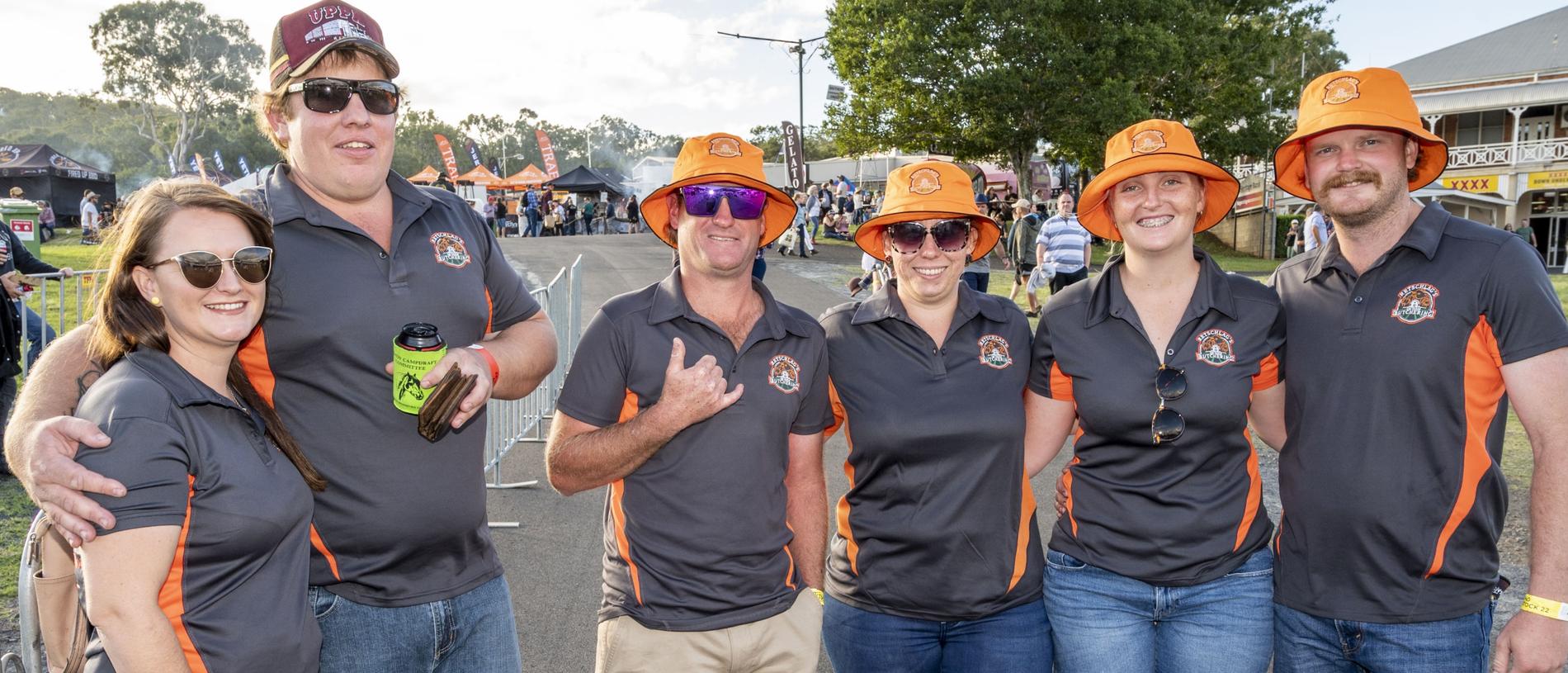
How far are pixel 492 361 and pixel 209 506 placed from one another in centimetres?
80

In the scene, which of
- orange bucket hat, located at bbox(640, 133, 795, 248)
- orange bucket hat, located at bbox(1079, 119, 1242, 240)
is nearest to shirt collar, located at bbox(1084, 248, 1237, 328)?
orange bucket hat, located at bbox(1079, 119, 1242, 240)

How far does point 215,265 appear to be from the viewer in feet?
6.88

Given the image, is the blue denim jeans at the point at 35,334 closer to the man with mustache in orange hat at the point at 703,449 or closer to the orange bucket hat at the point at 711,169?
the orange bucket hat at the point at 711,169

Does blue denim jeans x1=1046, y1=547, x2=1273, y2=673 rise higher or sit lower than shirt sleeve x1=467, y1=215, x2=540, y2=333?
lower

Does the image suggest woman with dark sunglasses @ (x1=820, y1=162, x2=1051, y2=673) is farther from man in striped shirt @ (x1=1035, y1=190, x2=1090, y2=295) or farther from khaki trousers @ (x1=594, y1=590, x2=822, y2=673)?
man in striped shirt @ (x1=1035, y1=190, x2=1090, y2=295)

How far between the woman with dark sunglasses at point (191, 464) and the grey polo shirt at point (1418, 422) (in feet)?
9.04

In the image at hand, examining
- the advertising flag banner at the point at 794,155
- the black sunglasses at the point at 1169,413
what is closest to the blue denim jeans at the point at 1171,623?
the black sunglasses at the point at 1169,413

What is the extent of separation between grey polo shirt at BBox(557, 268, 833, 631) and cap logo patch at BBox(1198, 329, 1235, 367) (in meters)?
1.20

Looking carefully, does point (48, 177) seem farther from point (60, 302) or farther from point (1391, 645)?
point (1391, 645)

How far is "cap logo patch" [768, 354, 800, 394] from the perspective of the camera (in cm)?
285

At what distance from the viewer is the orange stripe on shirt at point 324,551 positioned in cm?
245

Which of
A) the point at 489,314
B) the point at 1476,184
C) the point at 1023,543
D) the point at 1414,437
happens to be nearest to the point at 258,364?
the point at 489,314

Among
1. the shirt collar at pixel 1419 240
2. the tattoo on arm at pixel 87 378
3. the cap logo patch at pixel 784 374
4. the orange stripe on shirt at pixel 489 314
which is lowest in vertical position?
the cap logo patch at pixel 784 374

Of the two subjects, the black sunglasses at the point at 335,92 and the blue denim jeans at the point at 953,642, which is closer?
the black sunglasses at the point at 335,92
